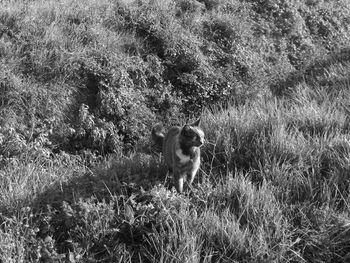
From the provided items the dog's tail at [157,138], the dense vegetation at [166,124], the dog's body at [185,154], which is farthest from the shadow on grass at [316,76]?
the dog's body at [185,154]

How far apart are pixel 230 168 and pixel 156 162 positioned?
0.94 metres

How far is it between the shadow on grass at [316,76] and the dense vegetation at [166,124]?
5cm

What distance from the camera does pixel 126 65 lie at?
7.36 meters

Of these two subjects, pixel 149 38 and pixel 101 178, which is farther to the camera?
pixel 149 38

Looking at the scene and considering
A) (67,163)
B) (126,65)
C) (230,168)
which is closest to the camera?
(230,168)

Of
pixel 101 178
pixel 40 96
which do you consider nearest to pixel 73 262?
pixel 101 178

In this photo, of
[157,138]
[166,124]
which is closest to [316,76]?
[166,124]

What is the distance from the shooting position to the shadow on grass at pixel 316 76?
866 cm

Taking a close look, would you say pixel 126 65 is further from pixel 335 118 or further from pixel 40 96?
pixel 335 118

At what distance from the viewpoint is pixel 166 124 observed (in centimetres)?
743

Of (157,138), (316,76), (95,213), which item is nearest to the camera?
(95,213)

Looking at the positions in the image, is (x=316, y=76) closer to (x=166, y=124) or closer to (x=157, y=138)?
(x=166, y=124)

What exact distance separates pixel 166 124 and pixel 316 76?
13.0 ft

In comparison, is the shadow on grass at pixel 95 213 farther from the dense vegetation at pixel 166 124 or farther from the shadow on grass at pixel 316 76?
the shadow on grass at pixel 316 76
